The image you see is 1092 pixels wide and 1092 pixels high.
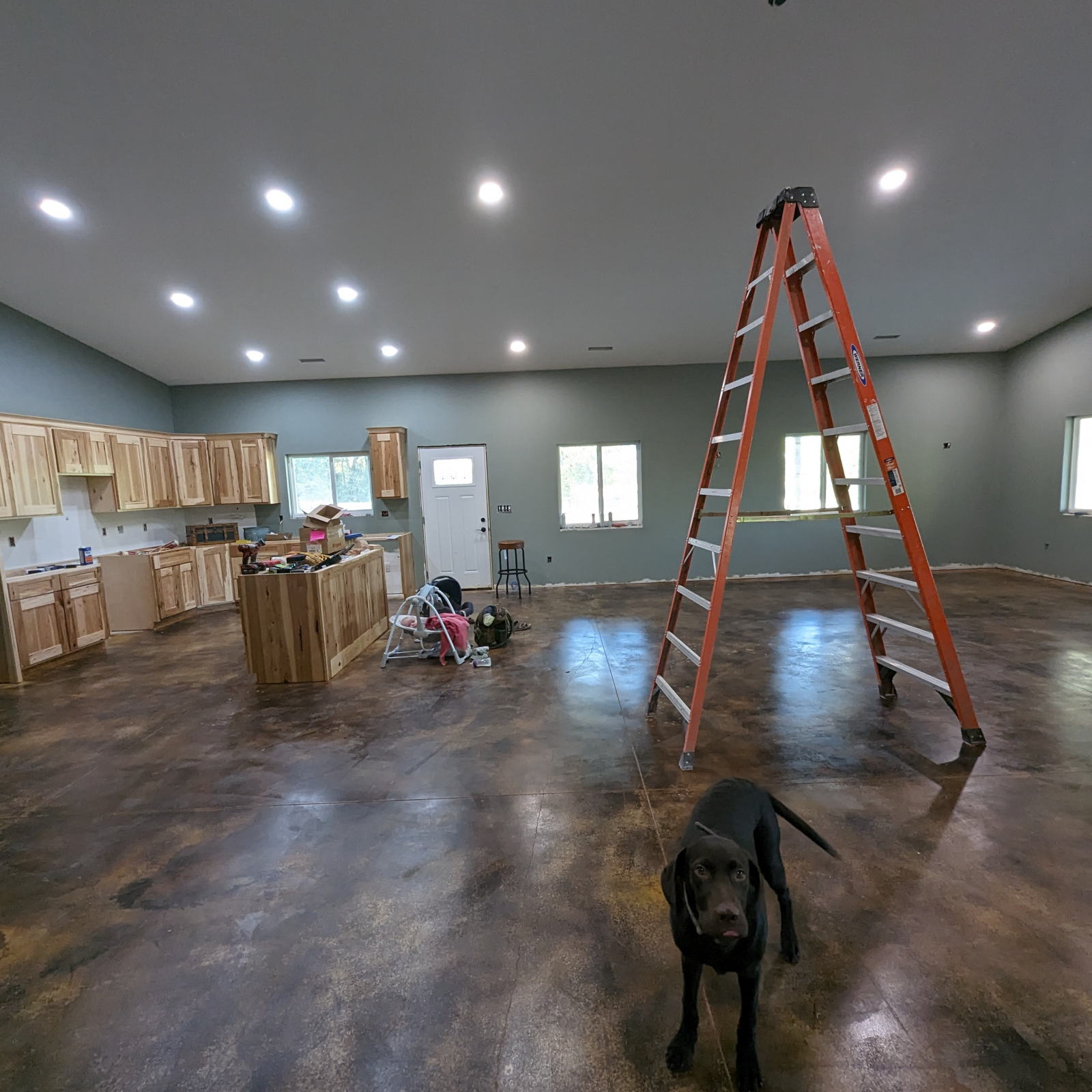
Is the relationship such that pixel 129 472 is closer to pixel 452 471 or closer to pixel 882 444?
pixel 452 471

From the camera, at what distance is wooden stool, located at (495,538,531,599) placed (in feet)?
26.2

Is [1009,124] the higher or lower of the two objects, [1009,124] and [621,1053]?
the higher

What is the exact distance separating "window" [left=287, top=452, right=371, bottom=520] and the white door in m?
0.94

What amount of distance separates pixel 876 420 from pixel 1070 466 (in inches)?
286

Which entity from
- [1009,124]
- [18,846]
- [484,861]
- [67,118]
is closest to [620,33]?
[1009,124]

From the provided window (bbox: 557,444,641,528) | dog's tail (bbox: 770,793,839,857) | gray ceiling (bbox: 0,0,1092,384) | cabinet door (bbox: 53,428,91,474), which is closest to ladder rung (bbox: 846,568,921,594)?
dog's tail (bbox: 770,793,839,857)

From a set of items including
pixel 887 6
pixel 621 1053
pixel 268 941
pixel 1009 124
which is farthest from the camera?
pixel 1009 124

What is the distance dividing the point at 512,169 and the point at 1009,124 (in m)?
3.79

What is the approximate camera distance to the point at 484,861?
84.9 inches

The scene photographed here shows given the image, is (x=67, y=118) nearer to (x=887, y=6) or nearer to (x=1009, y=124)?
(x=887, y=6)

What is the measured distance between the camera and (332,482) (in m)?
8.27

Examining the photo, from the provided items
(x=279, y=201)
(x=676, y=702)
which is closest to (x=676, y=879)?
(x=676, y=702)

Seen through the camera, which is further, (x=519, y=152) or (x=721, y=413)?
(x=519, y=152)

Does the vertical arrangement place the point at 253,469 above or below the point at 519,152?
below
